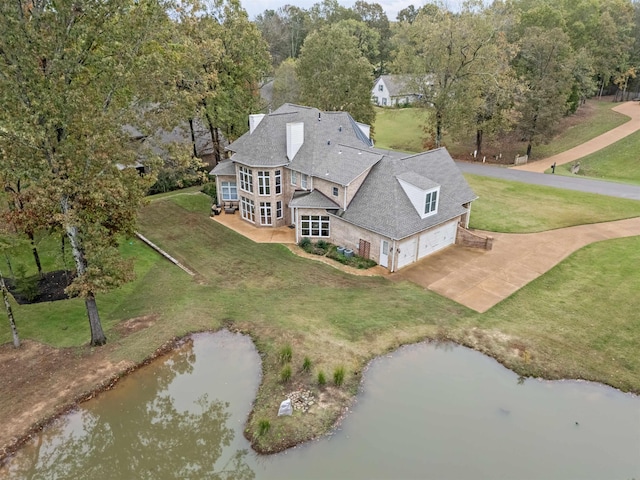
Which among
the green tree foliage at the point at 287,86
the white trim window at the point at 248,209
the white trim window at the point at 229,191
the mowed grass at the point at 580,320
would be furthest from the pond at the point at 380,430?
the green tree foliage at the point at 287,86

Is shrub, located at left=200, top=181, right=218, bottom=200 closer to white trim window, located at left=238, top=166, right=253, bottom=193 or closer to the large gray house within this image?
the large gray house

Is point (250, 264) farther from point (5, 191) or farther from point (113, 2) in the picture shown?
point (113, 2)

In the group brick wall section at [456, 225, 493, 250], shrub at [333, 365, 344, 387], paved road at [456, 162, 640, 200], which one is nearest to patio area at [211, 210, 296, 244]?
brick wall section at [456, 225, 493, 250]

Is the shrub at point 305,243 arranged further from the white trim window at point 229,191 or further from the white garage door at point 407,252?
the white trim window at point 229,191

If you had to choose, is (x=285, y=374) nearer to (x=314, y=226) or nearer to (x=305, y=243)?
(x=305, y=243)

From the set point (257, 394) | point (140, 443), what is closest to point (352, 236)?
point (257, 394)

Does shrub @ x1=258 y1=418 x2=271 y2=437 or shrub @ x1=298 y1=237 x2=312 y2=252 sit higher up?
shrub @ x1=298 y1=237 x2=312 y2=252

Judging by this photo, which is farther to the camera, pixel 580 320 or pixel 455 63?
pixel 455 63

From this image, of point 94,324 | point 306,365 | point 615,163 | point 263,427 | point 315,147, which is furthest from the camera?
point 615,163
